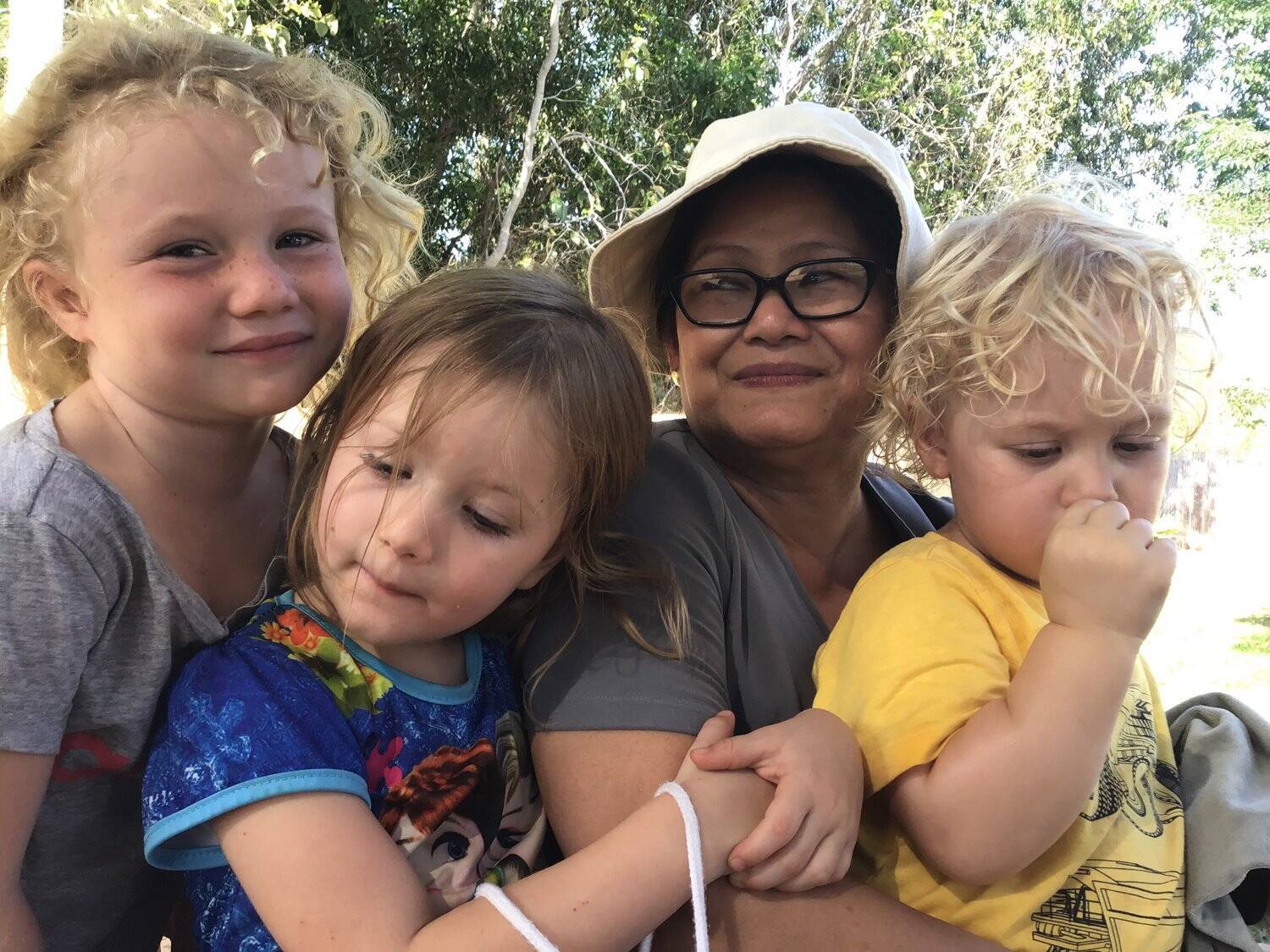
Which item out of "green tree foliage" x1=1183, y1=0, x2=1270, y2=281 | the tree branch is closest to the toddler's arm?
the tree branch

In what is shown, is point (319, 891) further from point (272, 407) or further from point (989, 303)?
point (989, 303)

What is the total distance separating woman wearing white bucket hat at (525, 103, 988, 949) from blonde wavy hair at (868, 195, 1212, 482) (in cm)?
18

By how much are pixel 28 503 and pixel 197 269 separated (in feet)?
1.40

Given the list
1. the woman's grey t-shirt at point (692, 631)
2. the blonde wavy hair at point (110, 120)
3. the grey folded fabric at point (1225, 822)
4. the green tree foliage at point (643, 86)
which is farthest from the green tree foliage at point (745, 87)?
the grey folded fabric at point (1225, 822)

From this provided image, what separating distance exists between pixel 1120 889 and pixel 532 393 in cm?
114

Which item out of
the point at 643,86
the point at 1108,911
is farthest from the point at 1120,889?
the point at 643,86

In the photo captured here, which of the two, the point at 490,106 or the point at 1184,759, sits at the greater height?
the point at 490,106

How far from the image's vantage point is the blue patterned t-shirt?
4.32ft

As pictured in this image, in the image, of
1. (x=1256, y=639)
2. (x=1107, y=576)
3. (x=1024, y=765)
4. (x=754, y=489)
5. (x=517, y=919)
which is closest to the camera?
(x=517, y=919)

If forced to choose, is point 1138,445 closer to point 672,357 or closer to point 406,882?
point 672,357

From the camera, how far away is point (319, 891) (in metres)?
1.24

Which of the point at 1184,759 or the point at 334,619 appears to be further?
the point at 1184,759

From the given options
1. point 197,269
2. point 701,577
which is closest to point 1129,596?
point 701,577

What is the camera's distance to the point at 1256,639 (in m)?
10.1
